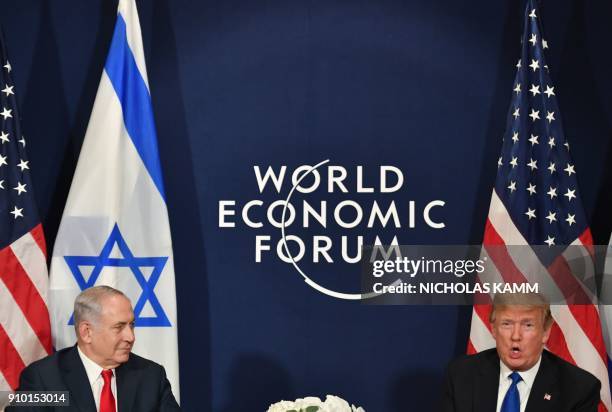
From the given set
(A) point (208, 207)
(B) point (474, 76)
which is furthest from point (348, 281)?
(B) point (474, 76)

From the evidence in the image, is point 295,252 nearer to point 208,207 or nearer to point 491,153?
point 208,207

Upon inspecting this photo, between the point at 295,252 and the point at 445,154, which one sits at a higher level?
the point at 445,154

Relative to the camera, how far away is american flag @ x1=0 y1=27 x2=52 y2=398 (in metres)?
4.70

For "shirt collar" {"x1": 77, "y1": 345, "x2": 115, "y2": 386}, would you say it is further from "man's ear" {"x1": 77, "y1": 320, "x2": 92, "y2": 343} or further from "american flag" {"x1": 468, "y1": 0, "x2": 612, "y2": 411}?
"american flag" {"x1": 468, "y1": 0, "x2": 612, "y2": 411}

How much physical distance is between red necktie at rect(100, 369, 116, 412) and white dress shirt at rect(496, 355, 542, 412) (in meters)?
1.60

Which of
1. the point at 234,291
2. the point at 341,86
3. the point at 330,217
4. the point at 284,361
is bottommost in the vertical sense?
the point at 284,361

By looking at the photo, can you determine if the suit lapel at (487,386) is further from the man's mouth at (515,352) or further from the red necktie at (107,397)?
the red necktie at (107,397)

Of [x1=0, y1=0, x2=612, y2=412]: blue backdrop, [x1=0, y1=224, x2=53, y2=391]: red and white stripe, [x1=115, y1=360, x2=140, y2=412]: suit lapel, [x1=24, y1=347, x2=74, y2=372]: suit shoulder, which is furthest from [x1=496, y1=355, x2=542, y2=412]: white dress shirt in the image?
[x1=0, y1=224, x2=53, y2=391]: red and white stripe

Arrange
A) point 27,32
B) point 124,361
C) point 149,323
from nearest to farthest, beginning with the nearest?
point 124,361
point 149,323
point 27,32

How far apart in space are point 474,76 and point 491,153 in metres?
0.43

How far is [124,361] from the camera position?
3.82 meters

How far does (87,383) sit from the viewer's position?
3.75 m

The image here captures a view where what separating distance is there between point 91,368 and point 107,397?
0.15 metres

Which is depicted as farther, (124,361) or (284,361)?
(284,361)
